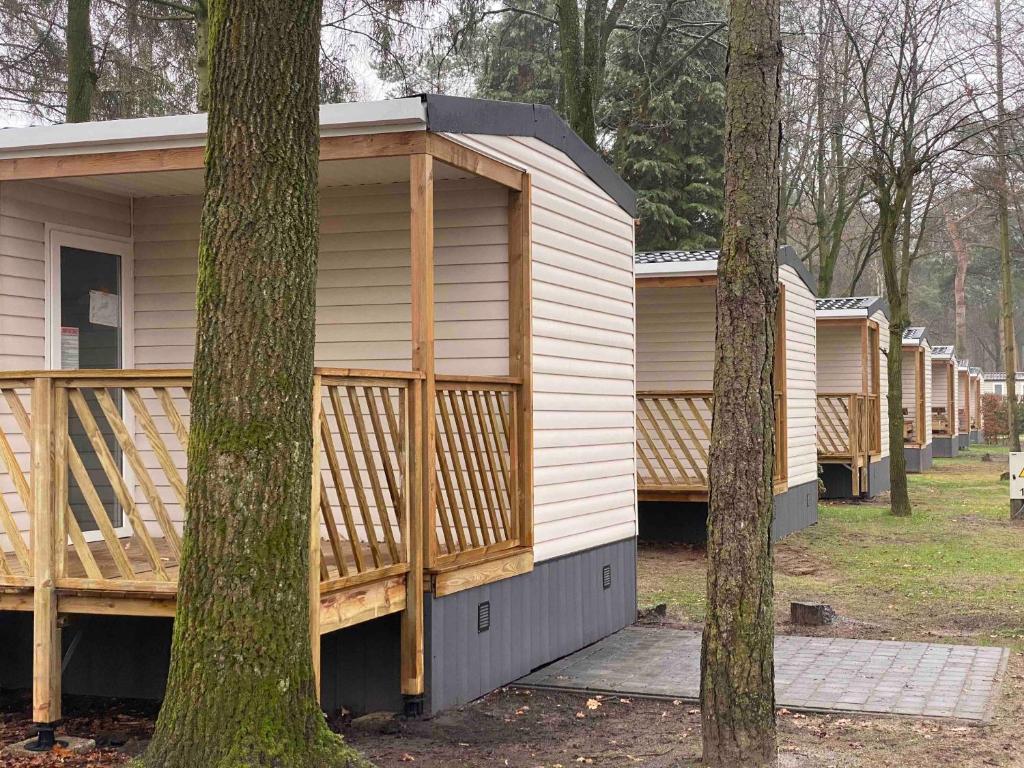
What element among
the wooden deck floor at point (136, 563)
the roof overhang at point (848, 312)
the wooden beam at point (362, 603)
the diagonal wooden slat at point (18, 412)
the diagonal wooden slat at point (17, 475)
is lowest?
the wooden beam at point (362, 603)

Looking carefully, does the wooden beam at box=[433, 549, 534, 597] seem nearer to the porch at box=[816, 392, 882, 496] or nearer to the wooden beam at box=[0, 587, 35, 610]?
the wooden beam at box=[0, 587, 35, 610]

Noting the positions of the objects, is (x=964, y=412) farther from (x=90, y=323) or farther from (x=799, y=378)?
(x=90, y=323)

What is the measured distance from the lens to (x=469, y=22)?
1730cm

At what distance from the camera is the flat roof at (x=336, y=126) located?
624 centimetres

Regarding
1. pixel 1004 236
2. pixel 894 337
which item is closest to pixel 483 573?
pixel 894 337

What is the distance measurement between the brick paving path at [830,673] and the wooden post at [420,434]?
1.21 m

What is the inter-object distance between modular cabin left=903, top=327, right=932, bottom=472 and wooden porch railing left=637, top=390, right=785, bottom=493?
530 inches

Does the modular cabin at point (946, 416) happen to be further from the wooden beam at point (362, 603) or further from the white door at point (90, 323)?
the wooden beam at point (362, 603)

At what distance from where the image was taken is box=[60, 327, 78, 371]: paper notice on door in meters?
7.59

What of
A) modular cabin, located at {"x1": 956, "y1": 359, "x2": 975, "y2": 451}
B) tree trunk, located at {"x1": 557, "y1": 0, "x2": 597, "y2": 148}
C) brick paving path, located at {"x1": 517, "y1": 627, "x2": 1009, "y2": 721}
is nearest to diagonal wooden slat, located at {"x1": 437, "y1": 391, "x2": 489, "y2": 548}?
brick paving path, located at {"x1": 517, "y1": 627, "x2": 1009, "y2": 721}

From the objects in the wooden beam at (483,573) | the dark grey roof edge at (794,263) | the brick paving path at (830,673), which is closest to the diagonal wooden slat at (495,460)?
the wooden beam at (483,573)

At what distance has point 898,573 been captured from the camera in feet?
40.3

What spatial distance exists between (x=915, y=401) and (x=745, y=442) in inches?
977

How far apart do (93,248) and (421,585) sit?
10.8ft
